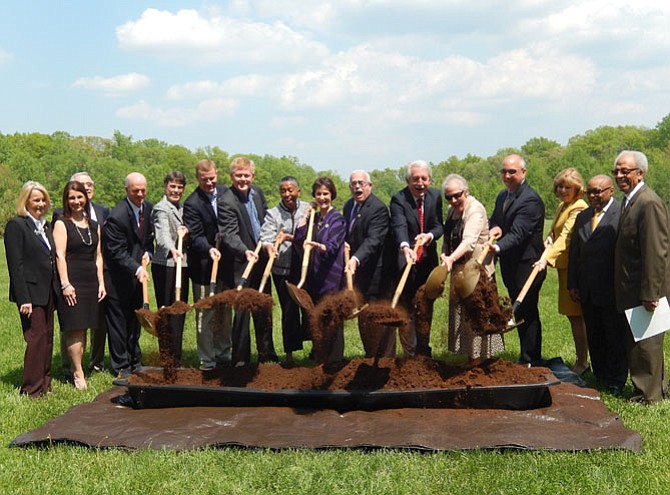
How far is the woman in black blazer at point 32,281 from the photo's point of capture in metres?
6.51

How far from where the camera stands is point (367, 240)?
701 centimetres

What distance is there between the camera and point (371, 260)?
7.20m

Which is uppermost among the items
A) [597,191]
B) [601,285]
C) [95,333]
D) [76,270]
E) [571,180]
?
[571,180]

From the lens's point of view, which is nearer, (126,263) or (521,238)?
(521,238)

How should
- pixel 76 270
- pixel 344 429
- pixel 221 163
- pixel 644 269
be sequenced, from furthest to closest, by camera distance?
pixel 221 163 < pixel 76 270 < pixel 644 269 < pixel 344 429

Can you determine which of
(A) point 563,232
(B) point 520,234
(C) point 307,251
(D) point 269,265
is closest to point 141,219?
(D) point 269,265

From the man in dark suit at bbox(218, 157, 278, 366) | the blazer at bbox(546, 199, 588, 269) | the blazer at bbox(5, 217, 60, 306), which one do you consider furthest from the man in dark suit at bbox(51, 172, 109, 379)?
the blazer at bbox(546, 199, 588, 269)

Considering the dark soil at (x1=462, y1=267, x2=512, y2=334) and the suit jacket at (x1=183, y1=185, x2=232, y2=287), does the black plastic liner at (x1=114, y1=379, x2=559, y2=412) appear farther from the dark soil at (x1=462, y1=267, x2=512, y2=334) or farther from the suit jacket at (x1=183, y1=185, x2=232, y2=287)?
the suit jacket at (x1=183, y1=185, x2=232, y2=287)

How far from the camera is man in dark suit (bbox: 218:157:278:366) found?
716 cm

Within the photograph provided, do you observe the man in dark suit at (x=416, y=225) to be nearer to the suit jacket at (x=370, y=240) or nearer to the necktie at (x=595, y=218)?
the suit jacket at (x=370, y=240)

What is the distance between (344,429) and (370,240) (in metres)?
2.31

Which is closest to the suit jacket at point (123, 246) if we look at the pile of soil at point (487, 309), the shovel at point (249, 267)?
the shovel at point (249, 267)

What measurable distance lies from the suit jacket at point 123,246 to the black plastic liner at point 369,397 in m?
1.85

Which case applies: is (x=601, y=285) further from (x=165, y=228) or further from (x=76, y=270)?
(x=76, y=270)
